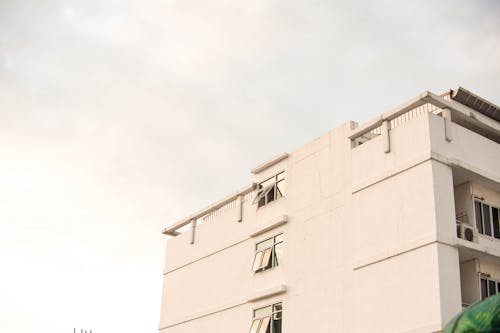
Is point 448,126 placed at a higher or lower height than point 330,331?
higher

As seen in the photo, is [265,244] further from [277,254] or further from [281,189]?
[281,189]

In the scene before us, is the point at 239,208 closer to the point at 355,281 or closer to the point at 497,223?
A: the point at 355,281

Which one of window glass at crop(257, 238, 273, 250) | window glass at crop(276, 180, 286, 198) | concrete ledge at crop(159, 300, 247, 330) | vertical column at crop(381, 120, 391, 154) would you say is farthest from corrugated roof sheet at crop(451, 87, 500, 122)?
concrete ledge at crop(159, 300, 247, 330)

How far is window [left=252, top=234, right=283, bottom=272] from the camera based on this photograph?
87.9 feet

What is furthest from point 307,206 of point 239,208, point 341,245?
point 239,208

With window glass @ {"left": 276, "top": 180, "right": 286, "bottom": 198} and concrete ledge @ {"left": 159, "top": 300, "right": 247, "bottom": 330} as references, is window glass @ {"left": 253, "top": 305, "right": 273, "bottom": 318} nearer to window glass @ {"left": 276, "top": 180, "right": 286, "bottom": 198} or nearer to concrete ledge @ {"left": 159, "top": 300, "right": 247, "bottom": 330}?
concrete ledge @ {"left": 159, "top": 300, "right": 247, "bottom": 330}

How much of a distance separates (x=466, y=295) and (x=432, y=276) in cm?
243

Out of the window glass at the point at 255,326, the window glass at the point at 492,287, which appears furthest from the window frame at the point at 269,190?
the window glass at the point at 492,287

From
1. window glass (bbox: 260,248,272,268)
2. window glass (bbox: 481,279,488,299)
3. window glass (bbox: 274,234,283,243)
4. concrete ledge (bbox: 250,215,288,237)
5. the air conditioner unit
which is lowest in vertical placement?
window glass (bbox: 481,279,488,299)

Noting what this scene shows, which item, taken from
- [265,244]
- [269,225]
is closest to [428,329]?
[269,225]

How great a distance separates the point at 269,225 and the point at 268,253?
1023mm

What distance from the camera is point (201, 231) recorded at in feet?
105

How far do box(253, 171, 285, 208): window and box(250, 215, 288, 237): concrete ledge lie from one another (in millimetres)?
991

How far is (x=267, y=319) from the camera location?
86.3ft
